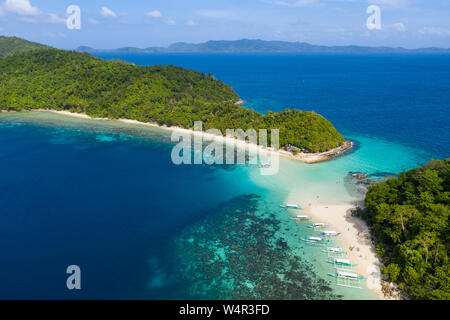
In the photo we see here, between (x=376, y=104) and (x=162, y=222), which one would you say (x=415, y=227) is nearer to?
(x=162, y=222)

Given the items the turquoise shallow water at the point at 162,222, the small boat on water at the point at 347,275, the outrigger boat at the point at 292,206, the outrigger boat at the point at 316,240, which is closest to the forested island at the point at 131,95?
the turquoise shallow water at the point at 162,222

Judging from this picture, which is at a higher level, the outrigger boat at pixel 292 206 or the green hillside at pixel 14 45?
the green hillside at pixel 14 45

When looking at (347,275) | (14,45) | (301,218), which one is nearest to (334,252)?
(347,275)

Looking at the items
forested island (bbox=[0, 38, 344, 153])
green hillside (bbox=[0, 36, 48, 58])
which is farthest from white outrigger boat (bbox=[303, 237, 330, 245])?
green hillside (bbox=[0, 36, 48, 58])

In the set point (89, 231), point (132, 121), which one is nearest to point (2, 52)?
point (132, 121)

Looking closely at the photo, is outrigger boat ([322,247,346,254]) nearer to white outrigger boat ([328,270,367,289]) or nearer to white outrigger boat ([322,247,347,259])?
white outrigger boat ([322,247,347,259])

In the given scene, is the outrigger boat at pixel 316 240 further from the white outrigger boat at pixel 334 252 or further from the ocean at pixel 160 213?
the white outrigger boat at pixel 334 252
